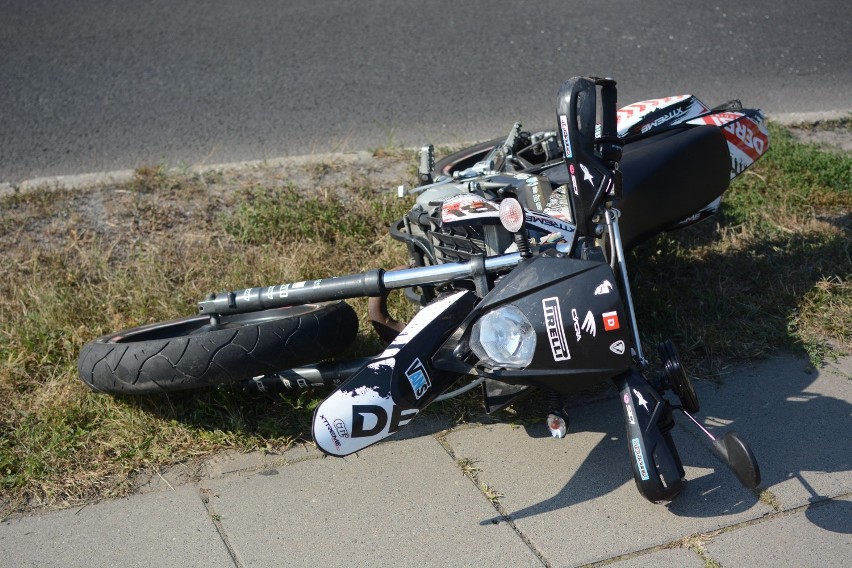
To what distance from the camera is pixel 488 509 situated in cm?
296

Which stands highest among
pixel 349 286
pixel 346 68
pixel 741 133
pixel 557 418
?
pixel 346 68

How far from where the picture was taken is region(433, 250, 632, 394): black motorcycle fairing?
2.72 metres

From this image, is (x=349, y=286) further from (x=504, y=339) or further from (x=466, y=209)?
(x=504, y=339)

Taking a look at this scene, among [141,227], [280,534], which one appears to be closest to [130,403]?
[280,534]

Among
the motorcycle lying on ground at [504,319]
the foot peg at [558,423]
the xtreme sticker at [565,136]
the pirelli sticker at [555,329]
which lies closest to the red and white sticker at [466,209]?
the motorcycle lying on ground at [504,319]

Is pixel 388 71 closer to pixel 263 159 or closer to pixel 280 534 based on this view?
pixel 263 159

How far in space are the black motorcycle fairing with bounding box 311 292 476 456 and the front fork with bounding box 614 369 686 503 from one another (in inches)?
23.4

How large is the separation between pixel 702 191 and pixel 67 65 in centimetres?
500

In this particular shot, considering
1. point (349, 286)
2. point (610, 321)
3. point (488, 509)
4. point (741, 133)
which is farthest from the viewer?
point (741, 133)

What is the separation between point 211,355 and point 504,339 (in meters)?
1.07

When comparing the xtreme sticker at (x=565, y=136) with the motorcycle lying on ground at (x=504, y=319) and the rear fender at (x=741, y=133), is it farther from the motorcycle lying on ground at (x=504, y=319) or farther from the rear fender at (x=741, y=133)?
the rear fender at (x=741, y=133)

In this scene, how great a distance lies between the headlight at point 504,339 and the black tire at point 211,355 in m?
0.72

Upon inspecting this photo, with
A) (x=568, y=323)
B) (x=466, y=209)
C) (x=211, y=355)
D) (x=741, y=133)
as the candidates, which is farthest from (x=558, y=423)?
(x=741, y=133)

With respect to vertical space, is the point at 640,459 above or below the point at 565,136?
below
